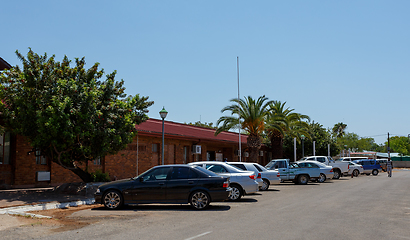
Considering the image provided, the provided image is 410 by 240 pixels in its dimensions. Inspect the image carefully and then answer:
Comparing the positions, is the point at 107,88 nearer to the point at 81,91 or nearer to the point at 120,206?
the point at 81,91

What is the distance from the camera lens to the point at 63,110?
49.5ft

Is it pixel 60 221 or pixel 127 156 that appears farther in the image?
pixel 127 156

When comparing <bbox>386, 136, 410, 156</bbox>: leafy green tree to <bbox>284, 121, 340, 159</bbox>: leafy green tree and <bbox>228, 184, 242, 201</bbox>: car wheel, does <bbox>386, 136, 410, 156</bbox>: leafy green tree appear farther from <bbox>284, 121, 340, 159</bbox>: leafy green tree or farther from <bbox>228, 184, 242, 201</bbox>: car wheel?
<bbox>228, 184, 242, 201</bbox>: car wheel

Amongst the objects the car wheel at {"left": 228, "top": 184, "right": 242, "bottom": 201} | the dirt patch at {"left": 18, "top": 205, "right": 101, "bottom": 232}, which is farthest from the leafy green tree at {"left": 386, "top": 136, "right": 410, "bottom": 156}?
the dirt patch at {"left": 18, "top": 205, "right": 101, "bottom": 232}

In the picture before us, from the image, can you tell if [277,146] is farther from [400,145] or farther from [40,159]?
[400,145]

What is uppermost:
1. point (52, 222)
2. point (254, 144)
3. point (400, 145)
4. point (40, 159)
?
point (400, 145)

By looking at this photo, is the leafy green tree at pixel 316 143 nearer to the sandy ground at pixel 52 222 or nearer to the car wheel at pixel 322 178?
the car wheel at pixel 322 178

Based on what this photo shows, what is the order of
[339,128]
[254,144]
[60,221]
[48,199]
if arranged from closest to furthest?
[60,221]
[48,199]
[254,144]
[339,128]

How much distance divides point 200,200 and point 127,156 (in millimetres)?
13536

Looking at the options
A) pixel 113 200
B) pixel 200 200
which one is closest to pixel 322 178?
pixel 200 200

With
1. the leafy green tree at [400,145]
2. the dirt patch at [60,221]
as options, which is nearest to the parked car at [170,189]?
the dirt patch at [60,221]

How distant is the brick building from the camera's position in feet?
62.4

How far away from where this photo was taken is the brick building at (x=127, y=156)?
62.4 feet

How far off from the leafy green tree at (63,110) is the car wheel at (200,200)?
5.65 m
